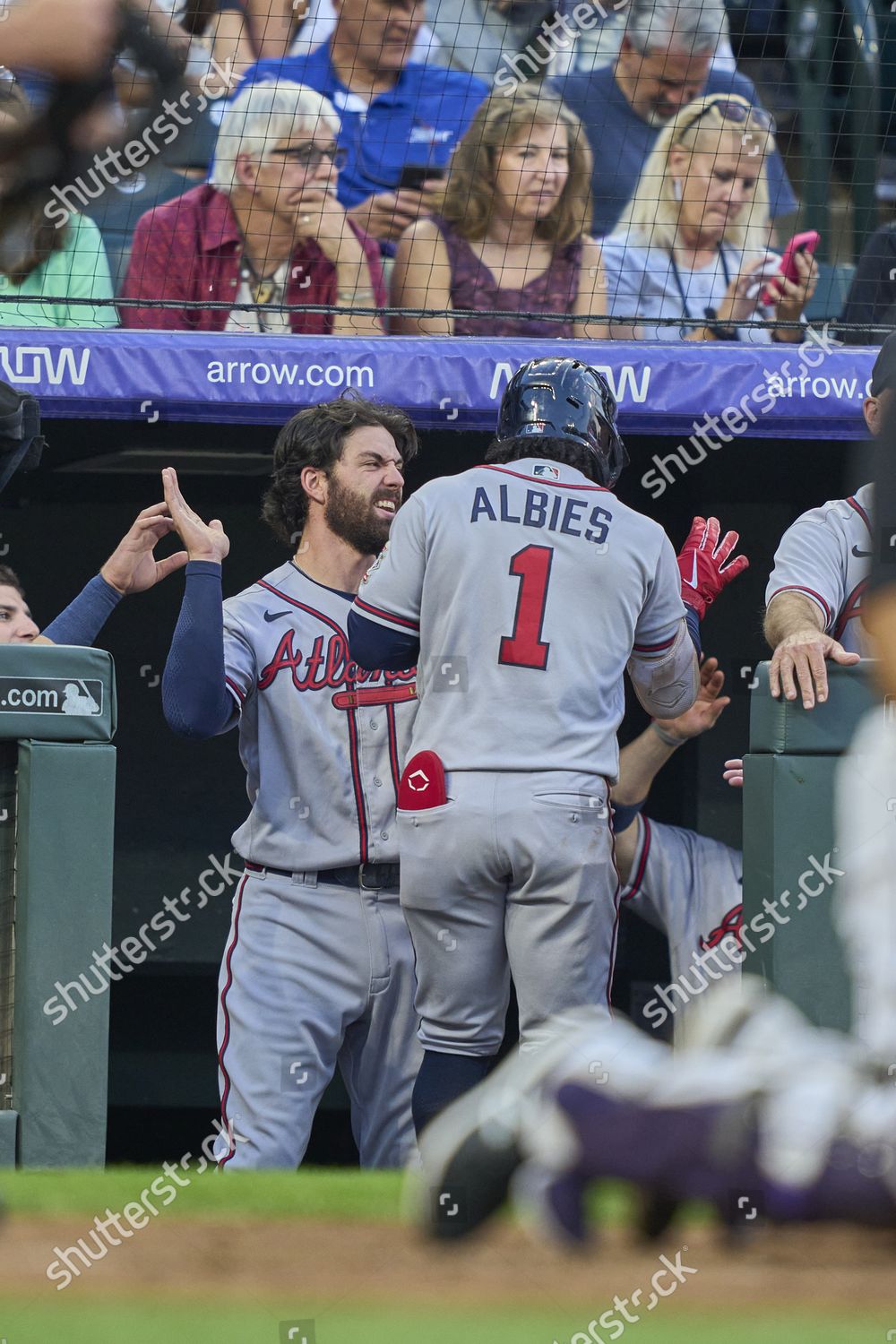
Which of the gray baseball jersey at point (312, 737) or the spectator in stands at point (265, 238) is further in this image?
the spectator in stands at point (265, 238)

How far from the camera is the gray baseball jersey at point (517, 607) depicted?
109 inches

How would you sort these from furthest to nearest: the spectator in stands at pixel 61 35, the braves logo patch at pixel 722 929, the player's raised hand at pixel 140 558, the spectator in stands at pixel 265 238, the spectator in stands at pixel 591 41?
1. the spectator in stands at pixel 591 41
2. the spectator in stands at pixel 265 238
3. the braves logo patch at pixel 722 929
4. the player's raised hand at pixel 140 558
5. the spectator in stands at pixel 61 35

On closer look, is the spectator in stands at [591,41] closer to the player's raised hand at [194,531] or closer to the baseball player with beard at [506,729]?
the player's raised hand at [194,531]

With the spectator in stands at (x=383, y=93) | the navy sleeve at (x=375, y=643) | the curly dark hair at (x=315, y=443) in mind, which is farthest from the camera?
the spectator in stands at (x=383, y=93)

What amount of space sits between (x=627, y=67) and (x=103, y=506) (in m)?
2.38

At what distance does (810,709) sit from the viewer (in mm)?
2922

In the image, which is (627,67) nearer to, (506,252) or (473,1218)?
(506,252)

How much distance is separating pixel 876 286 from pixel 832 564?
2.25 meters

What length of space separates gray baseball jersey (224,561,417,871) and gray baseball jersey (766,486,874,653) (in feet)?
2.60

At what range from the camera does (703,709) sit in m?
4.09

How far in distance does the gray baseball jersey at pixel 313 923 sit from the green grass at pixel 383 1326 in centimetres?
186

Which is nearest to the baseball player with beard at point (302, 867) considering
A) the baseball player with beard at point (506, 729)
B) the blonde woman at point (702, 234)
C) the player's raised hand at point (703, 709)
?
the baseball player with beard at point (506, 729)

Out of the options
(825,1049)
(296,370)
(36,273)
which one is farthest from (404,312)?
(825,1049)

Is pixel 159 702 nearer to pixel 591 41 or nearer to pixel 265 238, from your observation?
pixel 265 238
